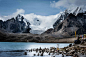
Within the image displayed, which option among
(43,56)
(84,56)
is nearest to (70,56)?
(84,56)

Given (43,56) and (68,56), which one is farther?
(43,56)

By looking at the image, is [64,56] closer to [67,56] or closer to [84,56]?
[67,56]

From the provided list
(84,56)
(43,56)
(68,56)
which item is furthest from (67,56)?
(43,56)

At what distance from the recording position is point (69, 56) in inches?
1756

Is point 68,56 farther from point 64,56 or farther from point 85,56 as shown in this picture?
point 85,56

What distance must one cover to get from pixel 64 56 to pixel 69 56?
2.05 m

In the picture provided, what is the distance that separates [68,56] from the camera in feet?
146

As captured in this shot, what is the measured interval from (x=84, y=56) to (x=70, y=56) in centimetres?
449

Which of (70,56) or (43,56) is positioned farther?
(43,56)

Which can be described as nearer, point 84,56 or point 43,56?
point 84,56

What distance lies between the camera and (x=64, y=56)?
46094 mm

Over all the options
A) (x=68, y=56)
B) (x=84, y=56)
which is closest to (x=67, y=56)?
(x=68, y=56)

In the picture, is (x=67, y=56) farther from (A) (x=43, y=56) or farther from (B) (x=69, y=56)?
(A) (x=43, y=56)

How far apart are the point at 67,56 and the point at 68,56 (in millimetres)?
333
